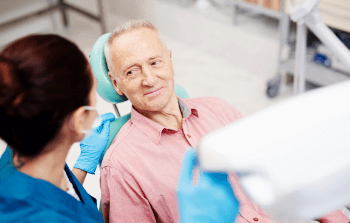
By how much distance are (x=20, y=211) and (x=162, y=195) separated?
571mm

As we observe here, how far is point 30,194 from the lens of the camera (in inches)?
33.6

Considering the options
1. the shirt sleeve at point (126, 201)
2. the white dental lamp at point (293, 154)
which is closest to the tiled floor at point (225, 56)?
the shirt sleeve at point (126, 201)

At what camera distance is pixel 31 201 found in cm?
85

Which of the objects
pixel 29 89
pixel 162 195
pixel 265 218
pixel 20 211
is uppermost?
pixel 29 89

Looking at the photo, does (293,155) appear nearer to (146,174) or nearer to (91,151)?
(146,174)

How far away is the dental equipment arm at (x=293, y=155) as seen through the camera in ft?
1.58

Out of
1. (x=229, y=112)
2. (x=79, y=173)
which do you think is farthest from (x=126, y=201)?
(x=229, y=112)

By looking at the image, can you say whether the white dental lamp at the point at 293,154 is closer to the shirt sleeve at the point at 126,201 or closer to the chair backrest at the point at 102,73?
the shirt sleeve at the point at 126,201

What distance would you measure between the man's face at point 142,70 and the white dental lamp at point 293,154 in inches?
34.2

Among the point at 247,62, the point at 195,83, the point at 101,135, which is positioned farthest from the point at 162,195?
the point at 247,62

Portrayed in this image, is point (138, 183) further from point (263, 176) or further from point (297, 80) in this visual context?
point (297, 80)

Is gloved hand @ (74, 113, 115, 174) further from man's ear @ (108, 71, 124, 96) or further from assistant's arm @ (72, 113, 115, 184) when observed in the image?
man's ear @ (108, 71, 124, 96)

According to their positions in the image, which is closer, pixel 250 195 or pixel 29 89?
pixel 250 195

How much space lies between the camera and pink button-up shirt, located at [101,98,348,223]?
4.21ft
